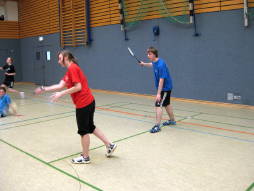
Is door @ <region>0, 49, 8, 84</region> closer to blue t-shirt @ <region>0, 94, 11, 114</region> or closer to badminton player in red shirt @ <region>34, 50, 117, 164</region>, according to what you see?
blue t-shirt @ <region>0, 94, 11, 114</region>

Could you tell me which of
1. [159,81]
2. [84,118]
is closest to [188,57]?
[159,81]

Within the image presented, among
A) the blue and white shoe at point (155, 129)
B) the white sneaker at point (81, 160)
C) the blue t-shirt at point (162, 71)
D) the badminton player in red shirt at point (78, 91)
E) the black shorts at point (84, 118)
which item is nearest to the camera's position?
the badminton player in red shirt at point (78, 91)

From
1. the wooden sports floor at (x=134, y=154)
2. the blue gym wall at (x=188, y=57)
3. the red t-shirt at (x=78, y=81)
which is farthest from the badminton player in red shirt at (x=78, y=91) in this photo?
the blue gym wall at (x=188, y=57)

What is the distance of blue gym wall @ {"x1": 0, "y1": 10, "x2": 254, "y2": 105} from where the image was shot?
6.80m

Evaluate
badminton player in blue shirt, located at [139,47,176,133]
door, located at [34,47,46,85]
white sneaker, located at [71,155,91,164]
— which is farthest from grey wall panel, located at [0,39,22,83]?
white sneaker, located at [71,155,91,164]

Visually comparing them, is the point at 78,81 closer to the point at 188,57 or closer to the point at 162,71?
the point at 162,71

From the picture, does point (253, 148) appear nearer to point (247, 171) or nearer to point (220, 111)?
point (247, 171)

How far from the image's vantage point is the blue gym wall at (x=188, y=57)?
6.80 metres

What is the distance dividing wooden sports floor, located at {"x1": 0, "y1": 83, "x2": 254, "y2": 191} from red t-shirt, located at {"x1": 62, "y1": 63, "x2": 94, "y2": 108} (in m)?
0.83

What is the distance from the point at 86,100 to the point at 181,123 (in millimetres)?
A: 2713

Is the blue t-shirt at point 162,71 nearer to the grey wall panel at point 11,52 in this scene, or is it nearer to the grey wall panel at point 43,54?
the grey wall panel at point 43,54

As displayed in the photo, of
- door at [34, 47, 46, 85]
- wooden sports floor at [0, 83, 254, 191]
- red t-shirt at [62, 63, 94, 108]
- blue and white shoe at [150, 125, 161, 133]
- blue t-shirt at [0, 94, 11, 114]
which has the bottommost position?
wooden sports floor at [0, 83, 254, 191]

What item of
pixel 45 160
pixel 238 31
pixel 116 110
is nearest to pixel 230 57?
pixel 238 31

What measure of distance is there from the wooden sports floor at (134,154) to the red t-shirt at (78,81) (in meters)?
0.83
